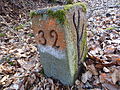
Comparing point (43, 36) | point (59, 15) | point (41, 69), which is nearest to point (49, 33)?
point (43, 36)

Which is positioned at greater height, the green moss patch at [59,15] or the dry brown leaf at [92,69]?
A: the green moss patch at [59,15]

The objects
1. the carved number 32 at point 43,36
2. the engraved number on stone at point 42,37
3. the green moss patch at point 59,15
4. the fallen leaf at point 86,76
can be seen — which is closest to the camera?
the green moss patch at point 59,15

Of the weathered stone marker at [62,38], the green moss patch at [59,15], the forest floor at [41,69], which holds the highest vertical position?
the green moss patch at [59,15]

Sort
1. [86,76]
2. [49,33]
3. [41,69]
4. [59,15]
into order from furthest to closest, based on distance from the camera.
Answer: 1. [41,69]
2. [86,76]
3. [49,33]
4. [59,15]

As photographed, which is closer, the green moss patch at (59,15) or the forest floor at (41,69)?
the green moss patch at (59,15)

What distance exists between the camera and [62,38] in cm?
160

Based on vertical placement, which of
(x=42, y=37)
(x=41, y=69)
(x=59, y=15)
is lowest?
(x=41, y=69)

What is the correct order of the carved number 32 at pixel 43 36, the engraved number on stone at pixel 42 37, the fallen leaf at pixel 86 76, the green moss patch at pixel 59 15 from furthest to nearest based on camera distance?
1. the fallen leaf at pixel 86 76
2. the engraved number on stone at pixel 42 37
3. the carved number 32 at pixel 43 36
4. the green moss patch at pixel 59 15

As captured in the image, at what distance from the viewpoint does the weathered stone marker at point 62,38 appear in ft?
5.19

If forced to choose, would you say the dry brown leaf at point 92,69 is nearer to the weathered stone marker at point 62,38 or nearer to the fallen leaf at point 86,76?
the fallen leaf at point 86,76

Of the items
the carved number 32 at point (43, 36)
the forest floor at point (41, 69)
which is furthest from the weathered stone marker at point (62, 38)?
the forest floor at point (41, 69)

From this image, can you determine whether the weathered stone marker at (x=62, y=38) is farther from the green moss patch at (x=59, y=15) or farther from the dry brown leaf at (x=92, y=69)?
the dry brown leaf at (x=92, y=69)

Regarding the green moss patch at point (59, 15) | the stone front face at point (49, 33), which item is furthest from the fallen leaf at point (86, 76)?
the green moss patch at point (59, 15)

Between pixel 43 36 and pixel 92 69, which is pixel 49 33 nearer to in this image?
pixel 43 36
